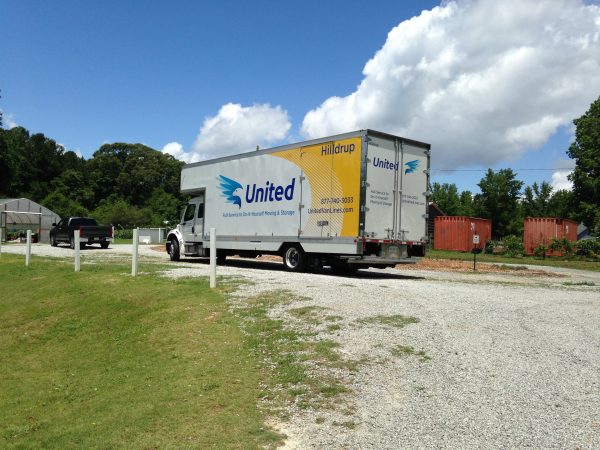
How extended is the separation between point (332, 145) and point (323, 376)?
32.4ft

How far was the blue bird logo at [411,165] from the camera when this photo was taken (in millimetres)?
15156

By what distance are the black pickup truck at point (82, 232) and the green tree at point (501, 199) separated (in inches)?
2228

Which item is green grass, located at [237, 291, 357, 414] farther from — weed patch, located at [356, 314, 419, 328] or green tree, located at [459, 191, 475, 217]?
green tree, located at [459, 191, 475, 217]

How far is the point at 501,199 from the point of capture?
73.3 meters

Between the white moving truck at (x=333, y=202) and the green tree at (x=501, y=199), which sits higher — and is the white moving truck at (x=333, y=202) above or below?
below

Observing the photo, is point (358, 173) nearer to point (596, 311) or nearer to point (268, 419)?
point (596, 311)

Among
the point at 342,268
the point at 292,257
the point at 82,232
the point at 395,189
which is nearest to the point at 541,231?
the point at 342,268

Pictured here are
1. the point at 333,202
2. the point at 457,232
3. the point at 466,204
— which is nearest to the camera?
the point at 333,202

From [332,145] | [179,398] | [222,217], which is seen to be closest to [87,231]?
[222,217]

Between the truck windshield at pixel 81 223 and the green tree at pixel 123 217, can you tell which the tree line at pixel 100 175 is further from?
the truck windshield at pixel 81 223

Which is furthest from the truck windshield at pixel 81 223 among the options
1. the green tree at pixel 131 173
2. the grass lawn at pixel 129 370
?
the green tree at pixel 131 173

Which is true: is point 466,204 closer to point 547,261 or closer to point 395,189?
point 547,261

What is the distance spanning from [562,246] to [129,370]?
32983 millimetres

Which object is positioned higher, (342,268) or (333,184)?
(333,184)
